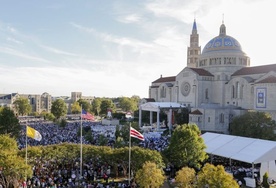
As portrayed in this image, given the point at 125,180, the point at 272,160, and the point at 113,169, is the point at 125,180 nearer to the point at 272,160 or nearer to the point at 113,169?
the point at 113,169

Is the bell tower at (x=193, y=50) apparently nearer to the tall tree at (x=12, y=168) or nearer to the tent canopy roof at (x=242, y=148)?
the tent canopy roof at (x=242, y=148)

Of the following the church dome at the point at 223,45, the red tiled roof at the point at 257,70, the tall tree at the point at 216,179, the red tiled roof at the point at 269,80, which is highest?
the church dome at the point at 223,45

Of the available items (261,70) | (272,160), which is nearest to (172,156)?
(272,160)

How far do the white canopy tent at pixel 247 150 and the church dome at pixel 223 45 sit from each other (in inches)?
1695

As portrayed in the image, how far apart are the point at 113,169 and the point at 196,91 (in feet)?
143

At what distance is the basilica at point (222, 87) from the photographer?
2286 inches

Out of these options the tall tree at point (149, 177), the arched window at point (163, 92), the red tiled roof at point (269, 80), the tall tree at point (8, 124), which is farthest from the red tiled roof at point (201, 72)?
the tall tree at point (149, 177)

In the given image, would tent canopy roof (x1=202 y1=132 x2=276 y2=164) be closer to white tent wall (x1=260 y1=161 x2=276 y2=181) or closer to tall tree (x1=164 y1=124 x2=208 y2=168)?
white tent wall (x1=260 y1=161 x2=276 y2=181)

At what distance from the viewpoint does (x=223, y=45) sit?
7450cm

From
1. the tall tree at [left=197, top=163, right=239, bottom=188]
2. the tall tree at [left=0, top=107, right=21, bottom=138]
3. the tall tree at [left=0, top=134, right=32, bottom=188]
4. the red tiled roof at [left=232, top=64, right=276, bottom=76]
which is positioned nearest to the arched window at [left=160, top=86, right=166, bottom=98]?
the red tiled roof at [left=232, top=64, right=276, bottom=76]

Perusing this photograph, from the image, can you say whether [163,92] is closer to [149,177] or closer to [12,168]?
[149,177]

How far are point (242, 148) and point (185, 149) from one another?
672cm

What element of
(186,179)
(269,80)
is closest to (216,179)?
(186,179)

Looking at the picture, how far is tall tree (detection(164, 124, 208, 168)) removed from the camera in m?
27.8
